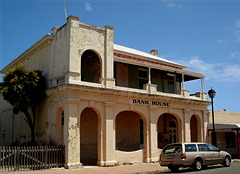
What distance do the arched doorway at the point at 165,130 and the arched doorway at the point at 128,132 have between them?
6.65ft

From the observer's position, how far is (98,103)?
55.7ft

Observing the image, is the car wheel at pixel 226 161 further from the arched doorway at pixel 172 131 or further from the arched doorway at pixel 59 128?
the arched doorway at pixel 59 128

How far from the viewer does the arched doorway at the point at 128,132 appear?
20828 mm

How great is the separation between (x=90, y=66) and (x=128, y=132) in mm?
5933

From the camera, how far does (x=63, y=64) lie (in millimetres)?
16938

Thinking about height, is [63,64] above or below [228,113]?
above

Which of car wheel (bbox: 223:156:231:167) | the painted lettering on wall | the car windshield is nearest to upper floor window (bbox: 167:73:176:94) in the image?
the painted lettering on wall

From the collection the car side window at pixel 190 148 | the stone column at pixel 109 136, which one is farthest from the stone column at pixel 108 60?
the car side window at pixel 190 148

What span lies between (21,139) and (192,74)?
48.4 feet

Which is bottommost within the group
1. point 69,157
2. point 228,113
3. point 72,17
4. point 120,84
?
point 69,157

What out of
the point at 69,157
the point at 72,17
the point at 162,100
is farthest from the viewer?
the point at 162,100

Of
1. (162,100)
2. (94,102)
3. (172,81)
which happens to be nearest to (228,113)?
(172,81)

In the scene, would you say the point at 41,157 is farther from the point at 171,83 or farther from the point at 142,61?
the point at 171,83

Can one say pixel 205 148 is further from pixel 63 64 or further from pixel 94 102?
pixel 63 64
